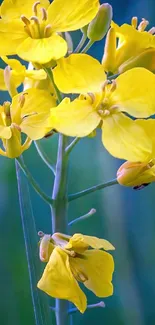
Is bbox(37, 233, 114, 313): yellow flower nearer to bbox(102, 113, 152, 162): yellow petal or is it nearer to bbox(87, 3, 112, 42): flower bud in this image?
bbox(102, 113, 152, 162): yellow petal

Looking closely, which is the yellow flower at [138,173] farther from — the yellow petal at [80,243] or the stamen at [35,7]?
the stamen at [35,7]

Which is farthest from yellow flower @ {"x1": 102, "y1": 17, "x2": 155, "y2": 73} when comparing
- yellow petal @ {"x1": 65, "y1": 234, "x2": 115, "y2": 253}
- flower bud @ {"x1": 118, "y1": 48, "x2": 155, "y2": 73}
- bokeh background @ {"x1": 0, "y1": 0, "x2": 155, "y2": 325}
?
A: bokeh background @ {"x1": 0, "y1": 0, "x2": 155, "y2": 325}

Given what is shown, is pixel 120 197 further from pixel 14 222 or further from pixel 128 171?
pixel 128 171

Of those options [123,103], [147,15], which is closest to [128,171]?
[123,103]

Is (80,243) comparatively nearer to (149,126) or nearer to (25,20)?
(149,126)

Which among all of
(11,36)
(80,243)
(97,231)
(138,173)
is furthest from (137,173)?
(97,231)

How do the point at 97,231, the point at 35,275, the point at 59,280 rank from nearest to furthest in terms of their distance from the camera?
the point at 59,280 → the point at 35,275 → the point at 97,231
